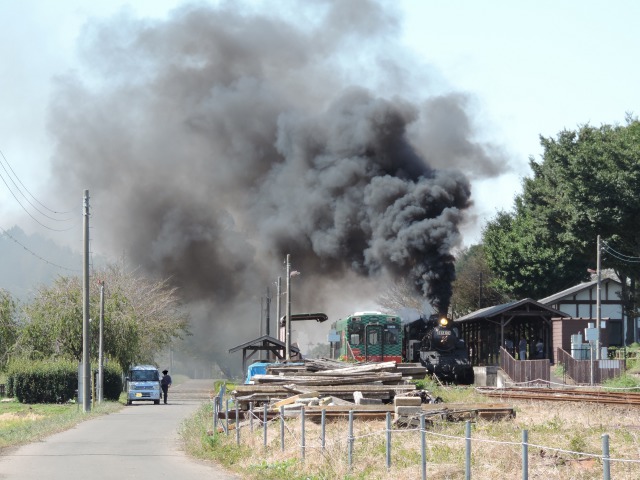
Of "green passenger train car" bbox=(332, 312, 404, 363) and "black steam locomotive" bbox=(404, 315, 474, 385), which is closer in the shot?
"black steam locomotive" bbox=(404, 315, 474, 385)

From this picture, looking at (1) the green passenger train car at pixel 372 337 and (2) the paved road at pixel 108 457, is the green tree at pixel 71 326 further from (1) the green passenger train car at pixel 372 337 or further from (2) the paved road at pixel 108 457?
(2) the paved road at pixel 108 457

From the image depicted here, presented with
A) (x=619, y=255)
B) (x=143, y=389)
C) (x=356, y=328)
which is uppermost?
(x=619, y=255)

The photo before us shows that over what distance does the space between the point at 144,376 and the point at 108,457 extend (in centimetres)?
2843

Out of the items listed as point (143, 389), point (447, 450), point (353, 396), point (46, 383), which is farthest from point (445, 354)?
point (447, 450)

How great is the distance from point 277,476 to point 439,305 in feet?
103

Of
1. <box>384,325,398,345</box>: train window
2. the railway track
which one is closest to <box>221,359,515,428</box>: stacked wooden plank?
the railway track

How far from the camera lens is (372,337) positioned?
45.3 m

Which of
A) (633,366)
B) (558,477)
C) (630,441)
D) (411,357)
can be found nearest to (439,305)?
(411,357)

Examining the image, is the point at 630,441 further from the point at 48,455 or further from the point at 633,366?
the point at 633,366

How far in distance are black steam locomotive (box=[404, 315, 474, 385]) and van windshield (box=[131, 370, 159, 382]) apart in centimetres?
1235

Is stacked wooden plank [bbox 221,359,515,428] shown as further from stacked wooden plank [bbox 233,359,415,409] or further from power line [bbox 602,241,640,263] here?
power line [bbox 602,241,640,263]

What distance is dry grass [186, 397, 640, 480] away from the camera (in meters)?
14.7

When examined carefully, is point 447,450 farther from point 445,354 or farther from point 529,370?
point 529,370

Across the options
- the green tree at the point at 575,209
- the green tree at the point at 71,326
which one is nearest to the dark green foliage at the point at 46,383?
the green tree at the point at 71,326
